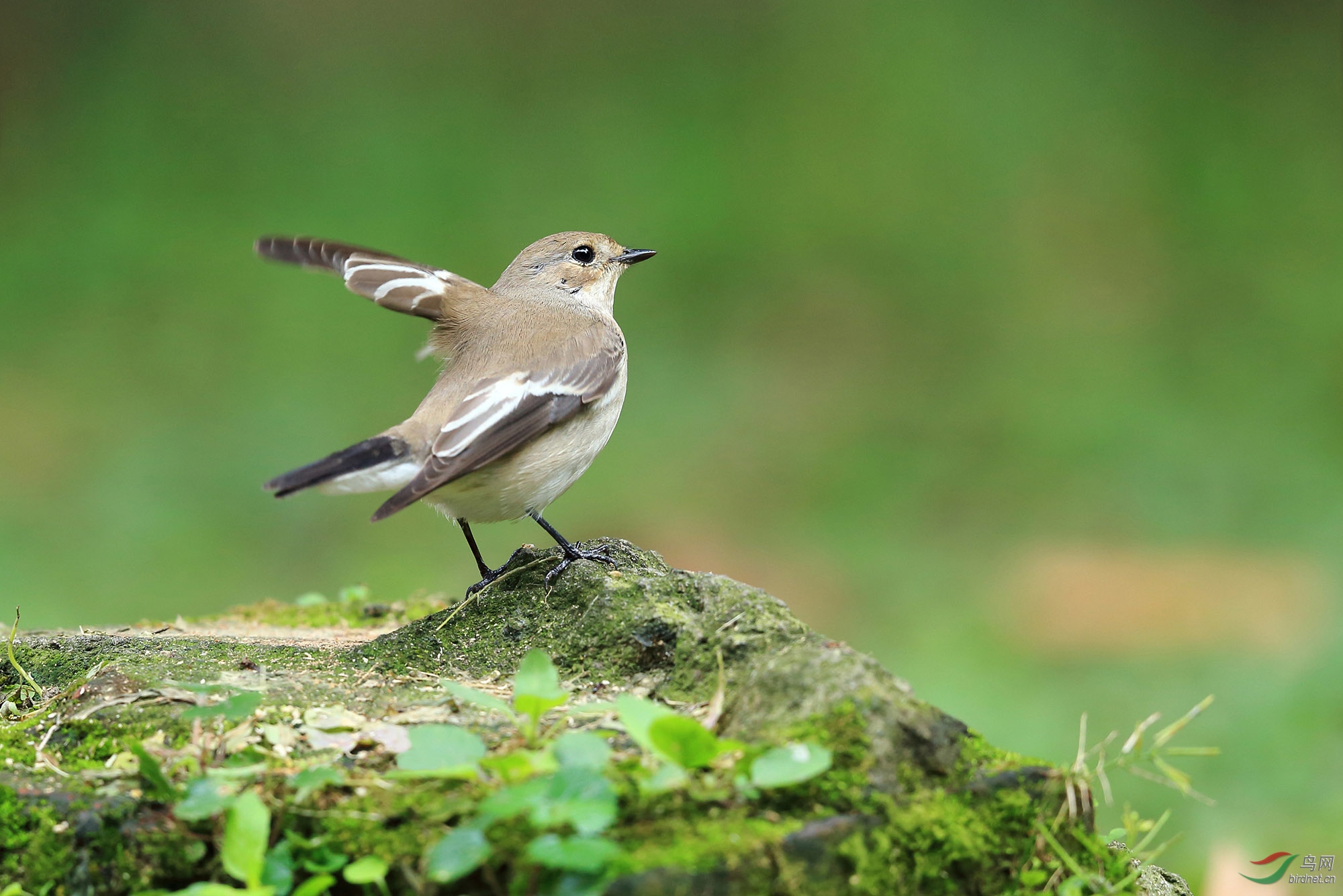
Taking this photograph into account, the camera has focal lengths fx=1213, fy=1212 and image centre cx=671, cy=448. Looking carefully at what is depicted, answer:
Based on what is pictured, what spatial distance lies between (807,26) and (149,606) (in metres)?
10.4

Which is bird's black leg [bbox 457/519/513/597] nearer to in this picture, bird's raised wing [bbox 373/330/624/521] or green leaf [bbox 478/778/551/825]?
bird's raised wing [bbox 373/330/624/521]

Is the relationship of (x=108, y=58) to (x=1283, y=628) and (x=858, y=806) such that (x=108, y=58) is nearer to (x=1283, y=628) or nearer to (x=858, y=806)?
(x=1283, y=628)

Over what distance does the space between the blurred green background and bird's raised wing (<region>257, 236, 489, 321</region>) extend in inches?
145

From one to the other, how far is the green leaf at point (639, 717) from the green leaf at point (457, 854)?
0.35 metres

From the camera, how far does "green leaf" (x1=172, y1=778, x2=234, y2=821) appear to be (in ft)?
7.79

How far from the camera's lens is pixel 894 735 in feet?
8.48

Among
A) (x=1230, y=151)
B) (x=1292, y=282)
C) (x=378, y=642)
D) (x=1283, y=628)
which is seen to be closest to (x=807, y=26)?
(x=1230, y=151)

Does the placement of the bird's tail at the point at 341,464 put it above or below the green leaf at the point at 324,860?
above

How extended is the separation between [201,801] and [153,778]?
0.55ft

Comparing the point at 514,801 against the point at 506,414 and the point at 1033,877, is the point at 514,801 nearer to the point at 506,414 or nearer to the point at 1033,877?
the point at 1033,877

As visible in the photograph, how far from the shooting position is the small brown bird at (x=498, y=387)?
13.5ft

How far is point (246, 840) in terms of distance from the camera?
90.4 inches

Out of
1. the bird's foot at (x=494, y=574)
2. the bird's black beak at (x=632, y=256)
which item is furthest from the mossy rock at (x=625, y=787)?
the bird's black beak at (x=632, y=256)

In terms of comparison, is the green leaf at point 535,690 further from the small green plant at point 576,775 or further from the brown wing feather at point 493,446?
the brown wing feather at point 493,446
